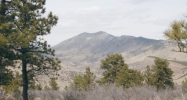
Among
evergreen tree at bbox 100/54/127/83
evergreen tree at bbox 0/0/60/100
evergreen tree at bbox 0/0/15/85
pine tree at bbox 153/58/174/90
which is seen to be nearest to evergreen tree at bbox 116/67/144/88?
evergreen tree at bbox 100/54/127/83

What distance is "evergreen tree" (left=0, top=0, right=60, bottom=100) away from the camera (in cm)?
1928

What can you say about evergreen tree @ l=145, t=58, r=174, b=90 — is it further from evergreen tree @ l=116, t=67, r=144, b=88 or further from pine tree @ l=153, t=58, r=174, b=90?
evergreen tree @ l=116, t=67, r=144, b=88

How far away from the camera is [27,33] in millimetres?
20844

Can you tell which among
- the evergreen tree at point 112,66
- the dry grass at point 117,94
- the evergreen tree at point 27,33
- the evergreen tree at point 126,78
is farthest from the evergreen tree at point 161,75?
the evergreen tree at point 27,33

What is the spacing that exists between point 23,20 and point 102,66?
105ft

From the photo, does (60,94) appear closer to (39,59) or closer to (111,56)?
(39,59)

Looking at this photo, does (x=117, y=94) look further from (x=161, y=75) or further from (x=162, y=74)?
(x=162, y=74)

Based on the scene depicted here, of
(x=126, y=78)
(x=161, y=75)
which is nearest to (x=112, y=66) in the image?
(x=126, y=78)

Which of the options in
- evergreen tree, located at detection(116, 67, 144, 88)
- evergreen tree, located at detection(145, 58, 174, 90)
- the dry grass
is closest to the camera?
the dry grass

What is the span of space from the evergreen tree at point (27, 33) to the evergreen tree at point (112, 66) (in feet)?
92.9

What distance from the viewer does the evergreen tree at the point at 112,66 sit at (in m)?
52.4

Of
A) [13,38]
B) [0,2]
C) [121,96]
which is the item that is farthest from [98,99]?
[0,2]

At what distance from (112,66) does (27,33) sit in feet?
111

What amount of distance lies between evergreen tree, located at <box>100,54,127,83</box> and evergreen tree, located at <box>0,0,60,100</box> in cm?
2833
